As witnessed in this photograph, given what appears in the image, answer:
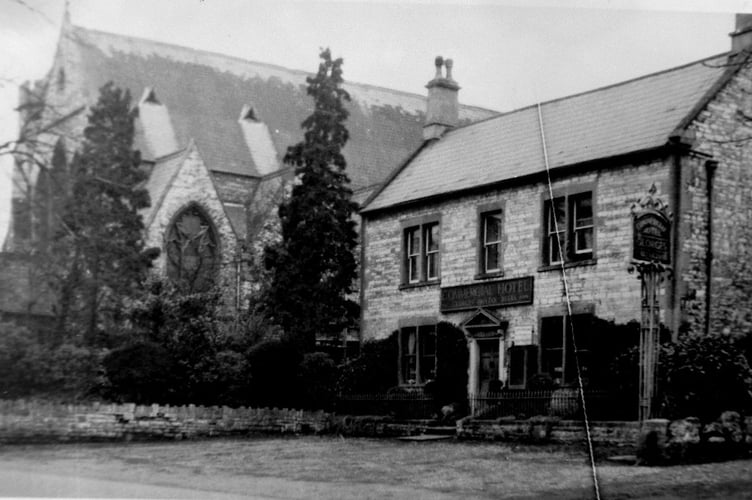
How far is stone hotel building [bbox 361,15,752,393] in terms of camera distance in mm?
22281

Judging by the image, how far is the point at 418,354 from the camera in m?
27.2

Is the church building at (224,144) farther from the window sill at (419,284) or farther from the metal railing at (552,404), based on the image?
the metal railing at (552,404)

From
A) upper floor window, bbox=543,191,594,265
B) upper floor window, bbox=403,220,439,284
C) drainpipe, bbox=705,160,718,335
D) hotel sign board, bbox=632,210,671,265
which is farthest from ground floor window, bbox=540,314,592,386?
hotel sign board, bbox=632,210,671,265

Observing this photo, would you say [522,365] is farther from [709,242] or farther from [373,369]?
[709,242]

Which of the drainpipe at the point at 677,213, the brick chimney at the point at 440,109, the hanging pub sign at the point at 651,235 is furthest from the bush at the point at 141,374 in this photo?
the brick chimney at the point at 440,109

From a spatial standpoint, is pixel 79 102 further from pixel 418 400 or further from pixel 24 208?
pixel 418 400

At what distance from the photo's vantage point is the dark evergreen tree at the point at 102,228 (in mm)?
20688

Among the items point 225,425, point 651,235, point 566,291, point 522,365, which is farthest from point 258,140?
point 651,235

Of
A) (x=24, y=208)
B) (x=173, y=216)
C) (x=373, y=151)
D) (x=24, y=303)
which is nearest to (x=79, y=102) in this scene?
(x=24, y=303)

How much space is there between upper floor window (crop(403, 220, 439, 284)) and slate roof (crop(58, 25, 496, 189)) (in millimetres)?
3545

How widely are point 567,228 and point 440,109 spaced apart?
27.1 feet

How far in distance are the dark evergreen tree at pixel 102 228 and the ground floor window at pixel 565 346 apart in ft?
32.5

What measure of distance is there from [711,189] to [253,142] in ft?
53.1

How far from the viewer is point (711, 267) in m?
22.4
